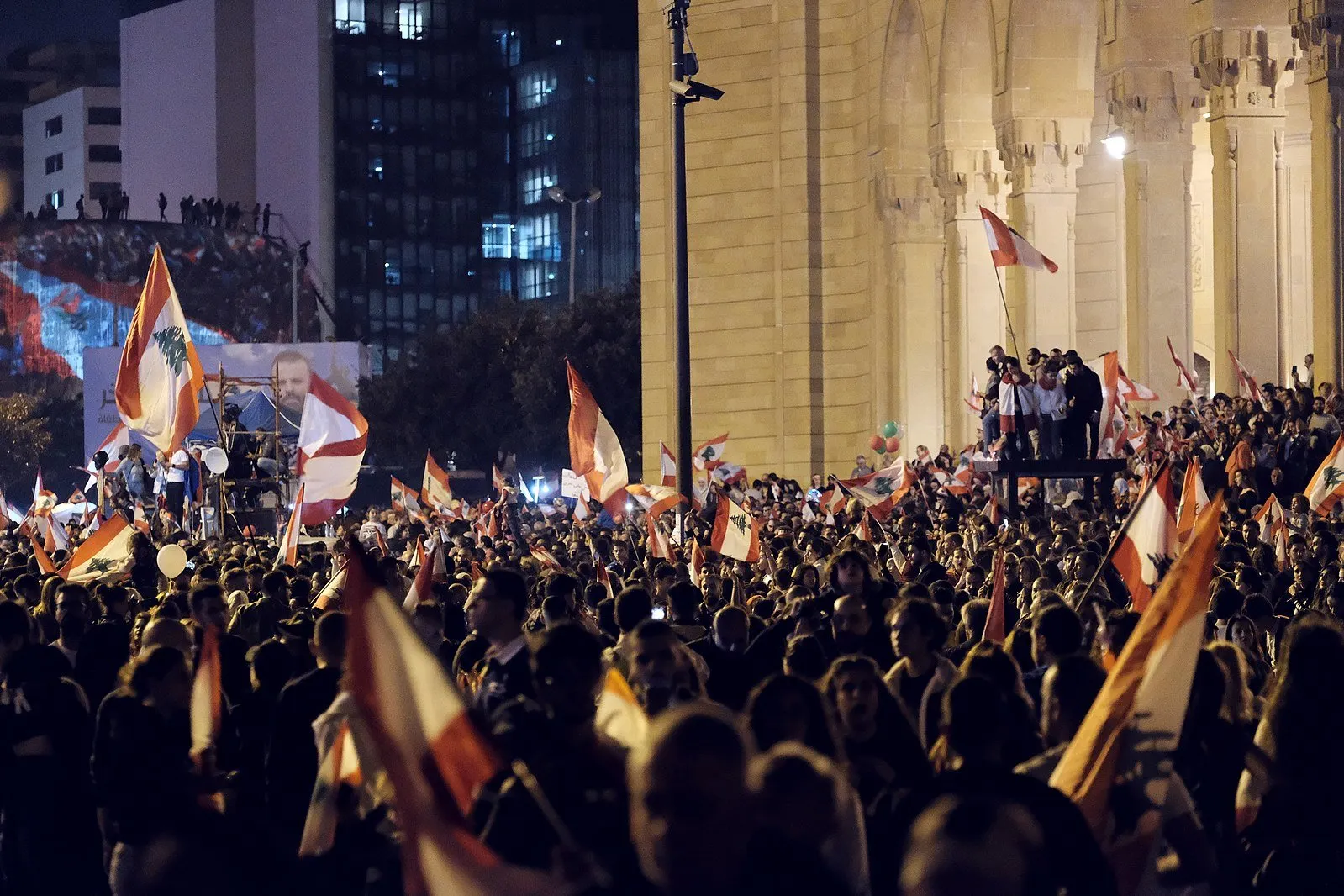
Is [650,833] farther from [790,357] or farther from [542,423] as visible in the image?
[542,423]

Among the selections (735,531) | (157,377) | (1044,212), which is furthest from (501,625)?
(1044,212)

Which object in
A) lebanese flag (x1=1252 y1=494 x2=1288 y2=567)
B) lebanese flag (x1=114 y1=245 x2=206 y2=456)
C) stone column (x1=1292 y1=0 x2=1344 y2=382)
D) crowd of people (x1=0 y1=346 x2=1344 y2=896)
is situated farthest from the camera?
stone column (x1=1292 y1=0 x2=1344 y2=382)

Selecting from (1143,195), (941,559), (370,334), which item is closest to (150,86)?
(370,334)

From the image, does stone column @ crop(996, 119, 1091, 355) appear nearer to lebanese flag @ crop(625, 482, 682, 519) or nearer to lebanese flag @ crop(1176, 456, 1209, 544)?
lebanese flag @ crop(625, 482, 682, 519)

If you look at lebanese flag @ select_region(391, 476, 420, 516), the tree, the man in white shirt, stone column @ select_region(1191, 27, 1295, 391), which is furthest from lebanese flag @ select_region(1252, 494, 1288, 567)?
the tree

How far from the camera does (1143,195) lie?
27094 mm

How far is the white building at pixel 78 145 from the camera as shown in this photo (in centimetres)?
14500

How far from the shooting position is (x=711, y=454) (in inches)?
1357

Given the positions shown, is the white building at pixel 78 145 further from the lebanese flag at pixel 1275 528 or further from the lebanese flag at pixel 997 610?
the lebanese flag at pixel 997 610

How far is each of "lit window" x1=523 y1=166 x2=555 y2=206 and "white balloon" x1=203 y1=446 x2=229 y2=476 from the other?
99.1 m

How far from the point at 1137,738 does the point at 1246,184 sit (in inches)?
802

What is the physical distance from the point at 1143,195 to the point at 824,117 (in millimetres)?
10508

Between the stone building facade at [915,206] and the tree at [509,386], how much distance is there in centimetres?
2971

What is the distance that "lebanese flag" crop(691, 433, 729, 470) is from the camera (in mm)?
34406
